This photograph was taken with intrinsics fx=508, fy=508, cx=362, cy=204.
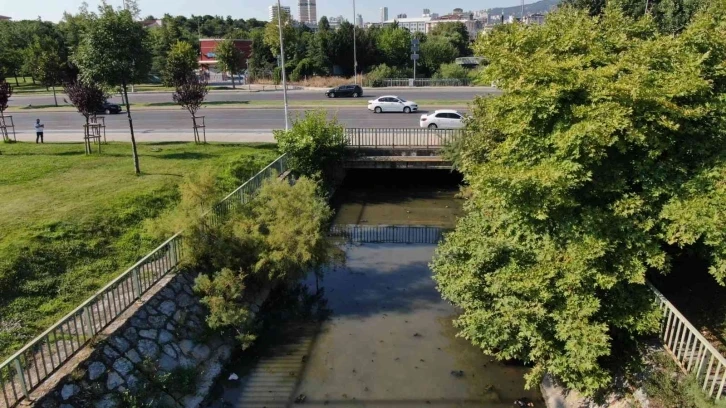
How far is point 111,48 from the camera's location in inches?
602

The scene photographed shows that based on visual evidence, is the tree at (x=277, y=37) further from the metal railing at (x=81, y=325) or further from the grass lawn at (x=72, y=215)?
the metal railing at (x=81, y=325)

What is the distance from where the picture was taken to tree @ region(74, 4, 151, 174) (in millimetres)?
15094

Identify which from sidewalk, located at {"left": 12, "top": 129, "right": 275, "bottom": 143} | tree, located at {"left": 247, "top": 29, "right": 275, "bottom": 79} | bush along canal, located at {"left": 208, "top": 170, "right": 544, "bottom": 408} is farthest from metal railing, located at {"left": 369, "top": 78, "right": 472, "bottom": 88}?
bush along canal, located at {"left": 208, "top": 170, "right": 544, "bottom": 408}

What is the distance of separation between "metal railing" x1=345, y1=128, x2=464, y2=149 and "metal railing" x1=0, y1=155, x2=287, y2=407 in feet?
34.0

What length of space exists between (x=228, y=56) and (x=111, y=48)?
42134 millimetres

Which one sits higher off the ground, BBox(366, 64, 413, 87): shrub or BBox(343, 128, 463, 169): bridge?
BBox(366, 64, 413, 87): shrub

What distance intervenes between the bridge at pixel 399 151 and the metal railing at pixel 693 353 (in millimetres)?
13403

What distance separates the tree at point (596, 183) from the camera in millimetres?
7305

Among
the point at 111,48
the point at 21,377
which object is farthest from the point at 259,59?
the point at 21,377

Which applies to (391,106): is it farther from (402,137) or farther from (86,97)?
(86,97)

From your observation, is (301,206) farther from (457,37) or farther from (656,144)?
(457,37)

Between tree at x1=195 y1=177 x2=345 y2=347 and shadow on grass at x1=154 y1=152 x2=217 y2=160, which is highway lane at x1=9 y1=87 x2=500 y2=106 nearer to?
shadow on grass at x1=154 y1=152 x2=217 y2=160

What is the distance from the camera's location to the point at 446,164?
2086 centimetres

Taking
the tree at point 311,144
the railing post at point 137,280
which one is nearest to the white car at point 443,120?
the tree at point 311,144
